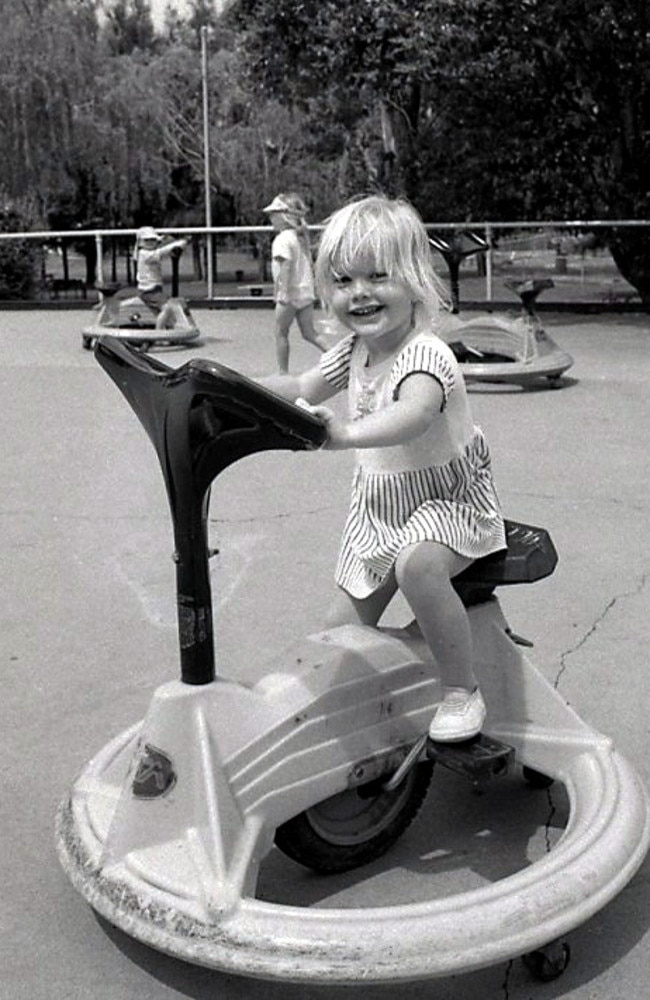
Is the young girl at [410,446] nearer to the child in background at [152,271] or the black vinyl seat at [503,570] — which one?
the black vinyl seat at [503,570]

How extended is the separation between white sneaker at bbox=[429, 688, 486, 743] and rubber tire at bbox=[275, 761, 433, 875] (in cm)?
17

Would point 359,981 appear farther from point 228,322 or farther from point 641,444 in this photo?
point 228,322

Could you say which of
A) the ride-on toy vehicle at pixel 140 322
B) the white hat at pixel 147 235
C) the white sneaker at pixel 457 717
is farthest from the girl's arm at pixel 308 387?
the white hat at pixel 147 235

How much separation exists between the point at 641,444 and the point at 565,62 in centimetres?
890

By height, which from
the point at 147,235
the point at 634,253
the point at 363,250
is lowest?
the point at 634,253

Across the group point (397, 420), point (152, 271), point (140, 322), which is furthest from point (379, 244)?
point (152, 271)

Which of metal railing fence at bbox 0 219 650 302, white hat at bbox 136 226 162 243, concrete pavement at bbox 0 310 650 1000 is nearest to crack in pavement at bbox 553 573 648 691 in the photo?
concrete pavement at bbox 0 310 650 1000

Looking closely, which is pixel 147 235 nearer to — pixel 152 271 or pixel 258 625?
pixel 152 271

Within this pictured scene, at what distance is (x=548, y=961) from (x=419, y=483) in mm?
999

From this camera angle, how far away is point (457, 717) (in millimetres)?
2688

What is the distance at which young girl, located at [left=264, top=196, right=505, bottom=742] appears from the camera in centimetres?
263

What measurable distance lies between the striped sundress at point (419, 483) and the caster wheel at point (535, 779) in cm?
65

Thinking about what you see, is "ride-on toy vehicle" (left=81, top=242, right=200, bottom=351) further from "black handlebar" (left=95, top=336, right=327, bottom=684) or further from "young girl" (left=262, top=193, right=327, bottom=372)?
"black handlebar" (left=95, top=336, right=327, bottom=684)

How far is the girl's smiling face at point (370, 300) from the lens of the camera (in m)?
2.67
